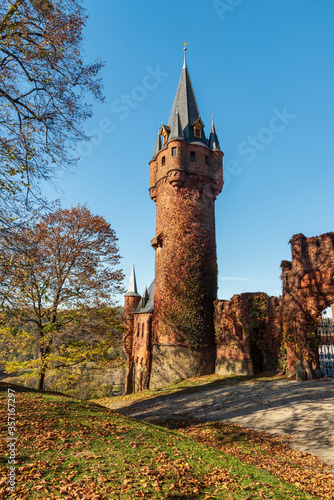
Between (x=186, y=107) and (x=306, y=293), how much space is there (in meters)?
18.4

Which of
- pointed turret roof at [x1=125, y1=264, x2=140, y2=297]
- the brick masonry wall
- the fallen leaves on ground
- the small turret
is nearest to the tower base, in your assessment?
the brick masonry wall

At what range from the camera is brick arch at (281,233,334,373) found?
16391mm

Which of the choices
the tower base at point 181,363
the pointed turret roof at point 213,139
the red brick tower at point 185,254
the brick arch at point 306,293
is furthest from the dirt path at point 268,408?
the pointed turret roof at point 213,139

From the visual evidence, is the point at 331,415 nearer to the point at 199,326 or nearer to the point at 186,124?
the point at 199,326

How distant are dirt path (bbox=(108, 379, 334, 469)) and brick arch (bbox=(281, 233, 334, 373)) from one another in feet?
5.83

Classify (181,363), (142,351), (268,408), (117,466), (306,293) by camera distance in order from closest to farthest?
(117,466)
(268,408)
(306,293)
(181,363)
(142,351)

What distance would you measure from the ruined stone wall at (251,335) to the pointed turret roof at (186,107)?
1359 cm

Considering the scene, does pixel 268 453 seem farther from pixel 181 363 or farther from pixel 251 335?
pixel 181 363

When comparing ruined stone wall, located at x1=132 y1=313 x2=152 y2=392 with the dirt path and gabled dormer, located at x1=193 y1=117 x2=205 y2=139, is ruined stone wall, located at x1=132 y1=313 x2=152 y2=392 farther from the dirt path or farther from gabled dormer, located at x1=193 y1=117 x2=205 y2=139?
gabled dormer, located at x1=193 y1=117 x2=205 y2=139

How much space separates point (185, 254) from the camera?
2292cm

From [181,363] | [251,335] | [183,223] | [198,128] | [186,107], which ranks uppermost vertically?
[186,107]

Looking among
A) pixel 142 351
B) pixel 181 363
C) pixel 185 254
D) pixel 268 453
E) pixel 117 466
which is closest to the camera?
pixel 117 466

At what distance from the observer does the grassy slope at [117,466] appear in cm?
484

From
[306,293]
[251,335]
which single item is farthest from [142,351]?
[306,293]
